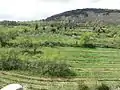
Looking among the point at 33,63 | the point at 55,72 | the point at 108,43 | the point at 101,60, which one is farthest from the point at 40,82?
the point at 108,43

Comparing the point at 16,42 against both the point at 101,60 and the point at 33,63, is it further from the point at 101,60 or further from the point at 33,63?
the point at 33,63

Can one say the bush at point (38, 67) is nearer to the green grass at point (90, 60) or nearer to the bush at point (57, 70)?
the bush at point (57, 70)

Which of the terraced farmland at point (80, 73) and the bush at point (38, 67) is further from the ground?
the bush at point (38, 67)

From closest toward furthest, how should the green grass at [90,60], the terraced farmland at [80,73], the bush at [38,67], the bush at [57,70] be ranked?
the terraced farmland at [80,73], the bush at [57,70], the bush at [38,67], the green grass at [90,60]

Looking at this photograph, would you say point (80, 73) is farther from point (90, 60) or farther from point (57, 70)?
point (90, 60)

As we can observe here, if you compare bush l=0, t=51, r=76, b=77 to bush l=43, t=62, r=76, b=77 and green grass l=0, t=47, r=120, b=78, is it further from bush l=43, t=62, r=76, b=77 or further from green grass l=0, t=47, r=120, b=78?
green grass l=0, t=47, r=120, b=78

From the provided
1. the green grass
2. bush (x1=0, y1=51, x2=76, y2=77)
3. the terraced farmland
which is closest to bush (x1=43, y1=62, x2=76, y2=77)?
bush (x1=0, y1=51, x2=76, y2=77)

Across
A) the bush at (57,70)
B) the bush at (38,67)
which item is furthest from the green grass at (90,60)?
the bush at (57,70)

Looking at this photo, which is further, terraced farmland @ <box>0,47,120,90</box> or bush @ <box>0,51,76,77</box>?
bush @ <box>0,51,76,77</box>

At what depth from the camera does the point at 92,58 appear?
74.8 metres

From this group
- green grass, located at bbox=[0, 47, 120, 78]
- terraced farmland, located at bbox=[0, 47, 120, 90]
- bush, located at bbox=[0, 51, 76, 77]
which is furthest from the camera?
green grass, located at bbox=[0, 47, 120, 78]

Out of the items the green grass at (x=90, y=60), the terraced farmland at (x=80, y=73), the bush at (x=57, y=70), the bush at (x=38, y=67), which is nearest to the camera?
the terraced farmland at (x=80, y=73)

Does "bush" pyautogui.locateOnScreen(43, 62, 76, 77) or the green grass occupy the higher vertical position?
"bush" pyautogui.locateOnScreen(43, 62, 76, 77)

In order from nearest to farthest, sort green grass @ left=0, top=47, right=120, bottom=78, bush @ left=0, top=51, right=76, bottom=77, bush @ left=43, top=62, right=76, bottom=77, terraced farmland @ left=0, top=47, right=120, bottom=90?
terraced farmland @ left=0, top=47, right=120, bottom=90 → bush @ left=43, top=62, right=76, bottom=77 → bush @ left=0, top=51, right=76, bottom=77 → green grass @ left=0, top=47, right=120, bottom=78
